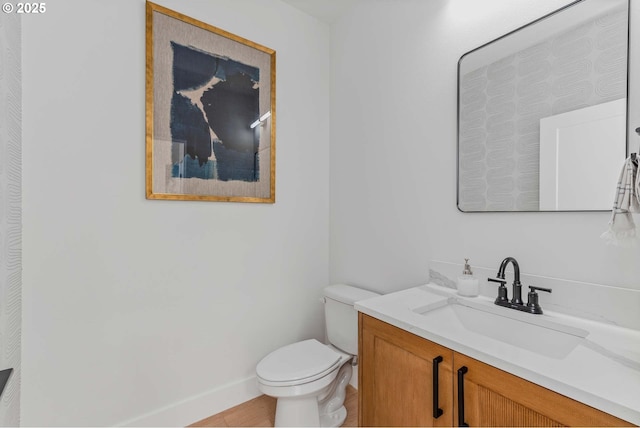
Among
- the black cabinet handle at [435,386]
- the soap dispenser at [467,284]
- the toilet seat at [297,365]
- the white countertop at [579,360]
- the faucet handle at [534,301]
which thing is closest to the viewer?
the white countertop at [579,360]

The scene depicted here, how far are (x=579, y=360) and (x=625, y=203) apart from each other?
42cm

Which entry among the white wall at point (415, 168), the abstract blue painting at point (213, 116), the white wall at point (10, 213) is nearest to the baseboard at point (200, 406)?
the white wall at point (10, 213)

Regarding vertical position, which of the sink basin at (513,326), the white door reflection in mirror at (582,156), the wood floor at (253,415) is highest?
the white door reflection in mirror at (582,156)

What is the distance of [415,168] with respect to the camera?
157 cm

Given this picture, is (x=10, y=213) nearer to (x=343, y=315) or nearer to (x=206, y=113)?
(x=206, y=113)

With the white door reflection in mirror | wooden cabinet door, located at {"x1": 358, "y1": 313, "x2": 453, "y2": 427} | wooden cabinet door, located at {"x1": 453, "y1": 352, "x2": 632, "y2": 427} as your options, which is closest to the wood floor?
wooden cabinet door, located at {"x1": 358, "y1": 313, "x2": 453, "y2": 427}

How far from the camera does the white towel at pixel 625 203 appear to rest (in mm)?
735

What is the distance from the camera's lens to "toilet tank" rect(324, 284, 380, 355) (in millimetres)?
1663

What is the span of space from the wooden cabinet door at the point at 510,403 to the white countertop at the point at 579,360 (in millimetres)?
20

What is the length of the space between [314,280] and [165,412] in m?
1.12

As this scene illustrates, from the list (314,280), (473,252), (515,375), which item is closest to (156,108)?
(314,280)

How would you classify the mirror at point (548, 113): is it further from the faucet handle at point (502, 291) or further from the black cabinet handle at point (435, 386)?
the black cabinet handle at point (435, 386)

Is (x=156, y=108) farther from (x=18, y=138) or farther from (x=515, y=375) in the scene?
(x=515, y=375)

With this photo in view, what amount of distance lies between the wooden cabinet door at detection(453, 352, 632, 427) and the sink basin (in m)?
0.19
